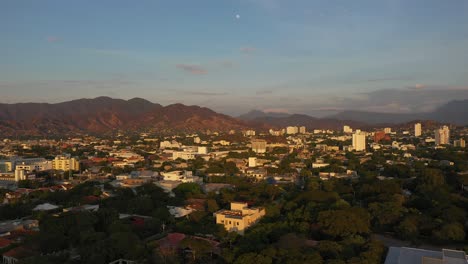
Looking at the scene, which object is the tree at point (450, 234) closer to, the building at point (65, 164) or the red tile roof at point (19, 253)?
the red tile roof at point (19, 253)

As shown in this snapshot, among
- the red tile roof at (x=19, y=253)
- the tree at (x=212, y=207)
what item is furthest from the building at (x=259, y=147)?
the red tile roof at (x=19, y=253)

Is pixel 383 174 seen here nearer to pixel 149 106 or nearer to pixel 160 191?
pixel 160 191

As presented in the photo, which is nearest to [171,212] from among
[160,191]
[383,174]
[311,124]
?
[160,191]

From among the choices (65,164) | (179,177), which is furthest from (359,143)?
(65,164)

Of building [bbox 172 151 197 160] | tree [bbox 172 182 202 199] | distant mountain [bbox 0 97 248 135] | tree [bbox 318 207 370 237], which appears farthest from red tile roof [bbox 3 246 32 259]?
distant mountain [bbox 0 97 248 135]

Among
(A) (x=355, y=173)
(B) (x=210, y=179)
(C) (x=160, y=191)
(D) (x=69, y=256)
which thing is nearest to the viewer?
(D) (x=69, y=256)

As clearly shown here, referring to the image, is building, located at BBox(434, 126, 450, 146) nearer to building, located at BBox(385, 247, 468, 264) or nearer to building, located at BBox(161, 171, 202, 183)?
building, located at BBox(161, 171, 202, 183)
